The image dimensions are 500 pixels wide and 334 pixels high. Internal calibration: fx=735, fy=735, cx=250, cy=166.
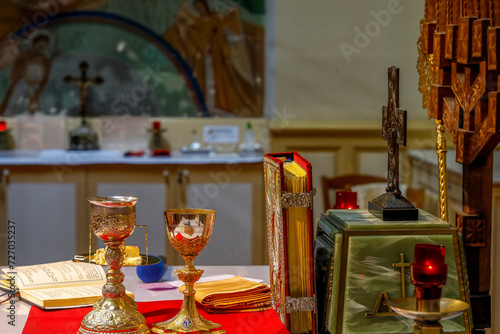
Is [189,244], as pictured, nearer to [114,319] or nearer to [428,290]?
[114,319]

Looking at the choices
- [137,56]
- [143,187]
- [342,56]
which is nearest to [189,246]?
[143,187]

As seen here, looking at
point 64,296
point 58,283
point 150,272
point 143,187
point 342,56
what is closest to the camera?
point 64,296

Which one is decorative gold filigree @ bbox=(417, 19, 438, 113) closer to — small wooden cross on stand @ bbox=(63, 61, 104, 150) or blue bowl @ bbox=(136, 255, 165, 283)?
blue bowl @ bbox=(136, 255, 165, 283)

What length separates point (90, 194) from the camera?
4664 mm

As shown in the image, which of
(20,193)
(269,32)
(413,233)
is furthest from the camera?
(269,32)

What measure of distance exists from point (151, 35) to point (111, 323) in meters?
4.05

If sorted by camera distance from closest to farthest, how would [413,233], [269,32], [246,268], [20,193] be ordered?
[413,233] → [246,268] → [20,193] → [269,32]

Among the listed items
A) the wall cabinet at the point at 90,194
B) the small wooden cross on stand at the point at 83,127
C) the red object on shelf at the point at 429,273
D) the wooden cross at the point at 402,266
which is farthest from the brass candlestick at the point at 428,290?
the small wooden cross on stand at the point at 83,127

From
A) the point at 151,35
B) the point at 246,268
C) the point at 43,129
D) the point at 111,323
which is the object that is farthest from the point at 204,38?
the point at 111,323

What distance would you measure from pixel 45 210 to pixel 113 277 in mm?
3348

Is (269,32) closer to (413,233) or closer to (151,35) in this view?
(151,35)

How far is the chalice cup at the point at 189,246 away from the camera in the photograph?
4.70ft

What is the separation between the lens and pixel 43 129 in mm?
5180

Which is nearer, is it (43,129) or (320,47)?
(320,47)
